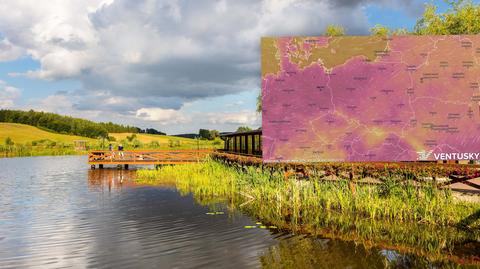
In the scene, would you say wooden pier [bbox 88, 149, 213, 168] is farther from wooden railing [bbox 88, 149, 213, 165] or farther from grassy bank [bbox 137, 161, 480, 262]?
grassy bank [bbox 137, 161, 480, 262]

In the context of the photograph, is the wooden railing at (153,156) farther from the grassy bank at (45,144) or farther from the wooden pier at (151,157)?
the grassy bank at (45,144)

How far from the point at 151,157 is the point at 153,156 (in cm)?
81

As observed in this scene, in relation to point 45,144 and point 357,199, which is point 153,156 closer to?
point 357,199

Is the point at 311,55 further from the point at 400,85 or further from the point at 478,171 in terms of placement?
the point at 478,171

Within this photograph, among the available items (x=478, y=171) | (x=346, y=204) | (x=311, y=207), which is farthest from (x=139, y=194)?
(x=478, y=171)

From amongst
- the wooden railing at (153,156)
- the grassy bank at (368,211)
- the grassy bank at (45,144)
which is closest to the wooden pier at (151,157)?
the wooden railing at (153,156)

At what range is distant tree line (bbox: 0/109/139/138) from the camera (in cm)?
12331

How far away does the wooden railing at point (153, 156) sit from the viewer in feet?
125

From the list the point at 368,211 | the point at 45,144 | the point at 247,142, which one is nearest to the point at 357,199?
the point at 368,211

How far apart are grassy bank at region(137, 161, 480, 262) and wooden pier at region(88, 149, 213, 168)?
21.0 meters
